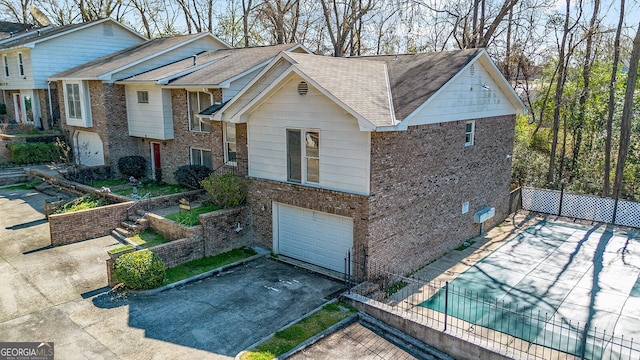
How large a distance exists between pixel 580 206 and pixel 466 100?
9.33 meters

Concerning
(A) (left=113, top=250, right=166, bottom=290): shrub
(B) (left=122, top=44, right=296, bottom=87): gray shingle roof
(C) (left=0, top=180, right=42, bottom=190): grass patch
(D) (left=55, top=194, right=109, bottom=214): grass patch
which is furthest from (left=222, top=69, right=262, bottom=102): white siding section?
(C) (left=0, top=180, right=42, bottom=190): grass patch

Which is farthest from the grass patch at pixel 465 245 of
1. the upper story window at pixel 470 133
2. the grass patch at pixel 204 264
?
the grass patch at pixel 204 264

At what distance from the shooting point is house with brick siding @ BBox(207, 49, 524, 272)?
1296cm

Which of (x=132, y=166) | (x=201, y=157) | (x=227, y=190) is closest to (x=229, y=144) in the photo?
(x=201, y=157)

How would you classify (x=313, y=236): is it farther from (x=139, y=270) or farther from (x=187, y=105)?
(x=187, y=105)

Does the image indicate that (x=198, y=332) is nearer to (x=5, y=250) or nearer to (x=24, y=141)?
(x=5, y=250)

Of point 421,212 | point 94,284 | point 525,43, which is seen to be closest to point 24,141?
point 94,284

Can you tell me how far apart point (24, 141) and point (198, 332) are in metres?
22.3

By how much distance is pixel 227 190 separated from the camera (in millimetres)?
15867

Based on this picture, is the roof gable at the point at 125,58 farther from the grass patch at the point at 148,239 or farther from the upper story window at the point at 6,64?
the grass patch at the point at 148,239

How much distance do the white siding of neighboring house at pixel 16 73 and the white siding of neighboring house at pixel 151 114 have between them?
32.4 feet

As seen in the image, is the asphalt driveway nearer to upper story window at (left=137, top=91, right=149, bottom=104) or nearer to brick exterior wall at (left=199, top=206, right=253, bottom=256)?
brick exterior wall at (left=199, top=206, right=253, bottom=256)

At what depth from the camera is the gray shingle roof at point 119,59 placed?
22470 millimetres

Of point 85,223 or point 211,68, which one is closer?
point 85,223
